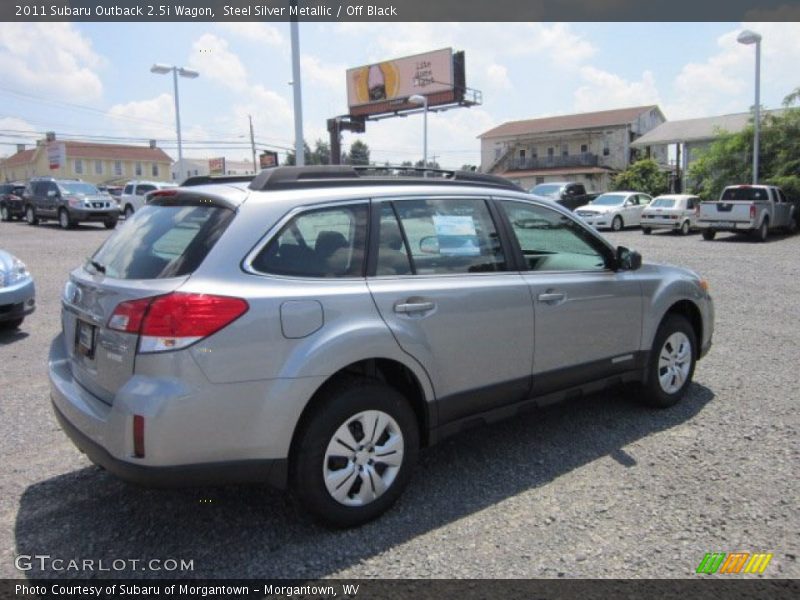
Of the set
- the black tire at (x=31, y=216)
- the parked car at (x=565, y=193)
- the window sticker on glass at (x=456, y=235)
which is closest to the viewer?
the window sticker on glass at (x=456, y=235)

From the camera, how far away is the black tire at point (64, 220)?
2397cm

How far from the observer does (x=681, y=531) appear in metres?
3.28

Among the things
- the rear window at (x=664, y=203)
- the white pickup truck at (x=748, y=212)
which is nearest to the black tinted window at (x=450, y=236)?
the white pickup truck at (x=748, y=212)

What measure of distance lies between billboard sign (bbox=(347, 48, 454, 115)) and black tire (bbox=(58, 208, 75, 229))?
3372 centimetres

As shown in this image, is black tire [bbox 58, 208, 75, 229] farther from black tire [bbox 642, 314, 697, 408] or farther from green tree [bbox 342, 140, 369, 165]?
green tree [bbox 342, 140, 369, 165]

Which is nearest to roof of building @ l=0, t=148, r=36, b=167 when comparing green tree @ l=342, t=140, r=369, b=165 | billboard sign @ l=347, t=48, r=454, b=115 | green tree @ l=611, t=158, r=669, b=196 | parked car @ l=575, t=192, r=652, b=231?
green tree @ l=342, t=140, r=369, b=165

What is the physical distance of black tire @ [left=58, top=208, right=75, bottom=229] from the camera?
24.0 meters

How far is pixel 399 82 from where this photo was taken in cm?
5447

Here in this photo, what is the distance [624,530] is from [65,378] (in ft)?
9.85

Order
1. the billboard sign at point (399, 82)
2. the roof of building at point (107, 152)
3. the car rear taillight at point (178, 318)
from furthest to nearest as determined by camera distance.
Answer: the roof of building at point (107, 152) → the billboard sign at point (399, 82) → the car rear taillight at point (178, 318)

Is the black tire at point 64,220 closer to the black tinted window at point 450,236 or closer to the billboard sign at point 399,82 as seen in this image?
the black tinted window at point 450,236

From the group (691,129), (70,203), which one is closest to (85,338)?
(70,203)

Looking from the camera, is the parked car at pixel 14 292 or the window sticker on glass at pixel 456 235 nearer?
the window sticker on glass at pixel 456 235

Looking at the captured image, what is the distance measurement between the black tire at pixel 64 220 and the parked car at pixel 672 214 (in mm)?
21224
